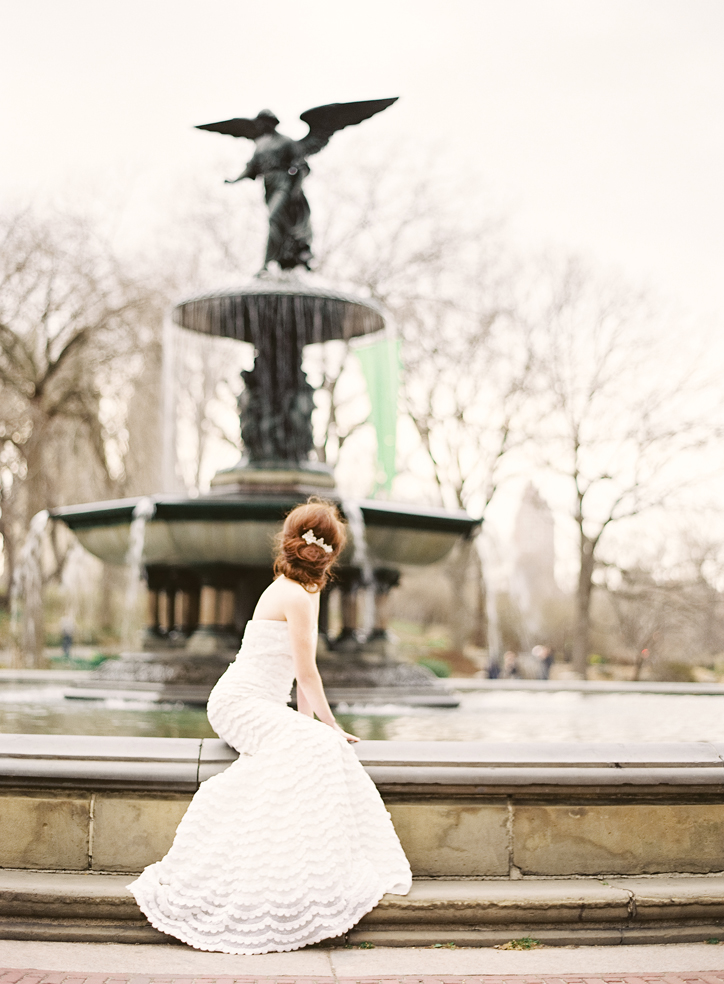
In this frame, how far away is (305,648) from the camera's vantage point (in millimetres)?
4672

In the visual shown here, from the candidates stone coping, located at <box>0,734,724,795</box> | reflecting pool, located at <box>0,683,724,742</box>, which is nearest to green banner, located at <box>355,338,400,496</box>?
reflecting pool, located at <box>0,683,724,742</box>

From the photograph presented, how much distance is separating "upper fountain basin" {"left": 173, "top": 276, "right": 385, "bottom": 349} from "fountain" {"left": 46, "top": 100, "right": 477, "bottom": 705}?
0.02 metres

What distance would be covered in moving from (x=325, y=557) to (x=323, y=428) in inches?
986

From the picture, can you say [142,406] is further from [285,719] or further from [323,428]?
[285,719]

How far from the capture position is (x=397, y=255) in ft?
99.3

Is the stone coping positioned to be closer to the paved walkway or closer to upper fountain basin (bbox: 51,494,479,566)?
the paved walkway

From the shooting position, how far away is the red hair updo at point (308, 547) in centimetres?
477

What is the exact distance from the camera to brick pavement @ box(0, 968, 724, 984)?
3705mm

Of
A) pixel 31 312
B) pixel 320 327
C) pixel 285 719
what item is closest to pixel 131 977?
pixel 285 719

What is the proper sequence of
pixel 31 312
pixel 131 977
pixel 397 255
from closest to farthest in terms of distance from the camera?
pixel 131 977 → pixel 31 312 → pixel 397 255

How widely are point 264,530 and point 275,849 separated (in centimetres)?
514

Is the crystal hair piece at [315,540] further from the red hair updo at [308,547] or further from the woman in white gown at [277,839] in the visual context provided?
the woman in white gown at [277,839]

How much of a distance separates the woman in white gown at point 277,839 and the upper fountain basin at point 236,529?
425 centimetres

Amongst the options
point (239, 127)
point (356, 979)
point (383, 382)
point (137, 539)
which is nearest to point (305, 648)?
point (356, 979)
